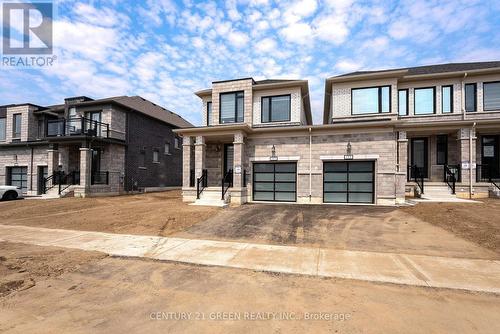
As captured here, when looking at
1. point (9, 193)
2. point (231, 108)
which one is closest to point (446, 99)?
point (231, 108)

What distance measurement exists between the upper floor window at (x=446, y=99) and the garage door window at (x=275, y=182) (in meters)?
11.2

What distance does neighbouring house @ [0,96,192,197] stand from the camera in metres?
21.7

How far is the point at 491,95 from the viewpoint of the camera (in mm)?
17375

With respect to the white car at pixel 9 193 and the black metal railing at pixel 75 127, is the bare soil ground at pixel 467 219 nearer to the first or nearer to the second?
the black metal railing at pixel 75 127

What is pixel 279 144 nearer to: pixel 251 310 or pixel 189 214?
pixel 189 214

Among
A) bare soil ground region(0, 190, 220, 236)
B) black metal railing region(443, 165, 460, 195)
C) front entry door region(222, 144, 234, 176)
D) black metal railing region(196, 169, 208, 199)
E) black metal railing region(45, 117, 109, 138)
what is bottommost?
bare soil ground region(0, 190, 220, 236)

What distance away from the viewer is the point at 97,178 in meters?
22.0

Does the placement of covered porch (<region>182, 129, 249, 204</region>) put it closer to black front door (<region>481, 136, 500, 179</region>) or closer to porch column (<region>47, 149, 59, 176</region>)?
porch column (<region>47, 149, 59, 176</region>)

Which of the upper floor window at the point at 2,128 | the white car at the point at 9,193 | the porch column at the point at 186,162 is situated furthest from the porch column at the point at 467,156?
the upper floor window at the point at 2,128

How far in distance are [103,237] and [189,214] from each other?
3876mm

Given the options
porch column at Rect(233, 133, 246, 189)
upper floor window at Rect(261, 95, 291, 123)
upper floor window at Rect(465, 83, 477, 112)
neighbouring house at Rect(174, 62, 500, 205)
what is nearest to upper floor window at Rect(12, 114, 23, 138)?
neighbouring house at Rect(174, 62, 500, 205)

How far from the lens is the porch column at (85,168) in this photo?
20531 millimetres

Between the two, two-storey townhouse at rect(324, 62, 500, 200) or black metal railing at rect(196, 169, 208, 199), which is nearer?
two-storey townhouse at rect(324, 62, 500, 200)

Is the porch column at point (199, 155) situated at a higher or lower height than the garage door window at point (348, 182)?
higher
